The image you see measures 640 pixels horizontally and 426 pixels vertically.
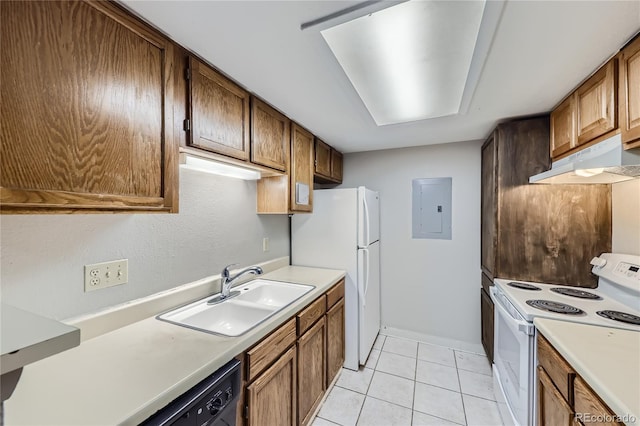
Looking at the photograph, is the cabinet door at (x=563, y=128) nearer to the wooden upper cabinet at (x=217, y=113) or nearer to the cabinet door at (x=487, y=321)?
the cabinet door at (x=487, y=321)

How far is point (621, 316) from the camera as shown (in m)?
1.29

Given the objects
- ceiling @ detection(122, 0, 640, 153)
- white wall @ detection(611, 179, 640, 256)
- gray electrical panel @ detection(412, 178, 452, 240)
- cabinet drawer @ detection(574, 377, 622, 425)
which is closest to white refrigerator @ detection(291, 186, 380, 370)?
gray electrical panel @ detection(412, 178, 452, 240)

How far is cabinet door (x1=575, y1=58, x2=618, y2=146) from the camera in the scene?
1.21 meters

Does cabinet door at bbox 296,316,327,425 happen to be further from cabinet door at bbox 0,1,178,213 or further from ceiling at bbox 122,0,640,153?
ceiling at bbox 122,0,640,153

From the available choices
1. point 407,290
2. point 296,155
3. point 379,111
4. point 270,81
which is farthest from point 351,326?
point 270,81

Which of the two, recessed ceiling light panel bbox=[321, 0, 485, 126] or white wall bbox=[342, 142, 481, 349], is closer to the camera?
recessed ceiling light panel bbox=[321, 0, 485, 126]

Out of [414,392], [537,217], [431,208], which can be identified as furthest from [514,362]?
[431,208]

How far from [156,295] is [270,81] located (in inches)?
51.3

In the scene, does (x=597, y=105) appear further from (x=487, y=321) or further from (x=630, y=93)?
(x=487, y=321)

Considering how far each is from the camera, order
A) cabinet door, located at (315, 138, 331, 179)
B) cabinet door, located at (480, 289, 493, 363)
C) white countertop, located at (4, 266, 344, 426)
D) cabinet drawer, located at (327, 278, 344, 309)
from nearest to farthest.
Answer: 1. white countertop, located at (4, 266, 344, 426)
2. cabinet drawer, located at (327, 278, 344, 309)
3. cabinet door, located at (480, 289, 493, 363)
4. cabinet door, located at (315, 138, 331, 179)

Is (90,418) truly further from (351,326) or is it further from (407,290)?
(407,290)

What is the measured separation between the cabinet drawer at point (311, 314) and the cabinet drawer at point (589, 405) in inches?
48.5

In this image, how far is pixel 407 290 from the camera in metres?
2.85

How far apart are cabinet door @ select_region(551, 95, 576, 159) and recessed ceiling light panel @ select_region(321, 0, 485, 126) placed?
644 millimetres
